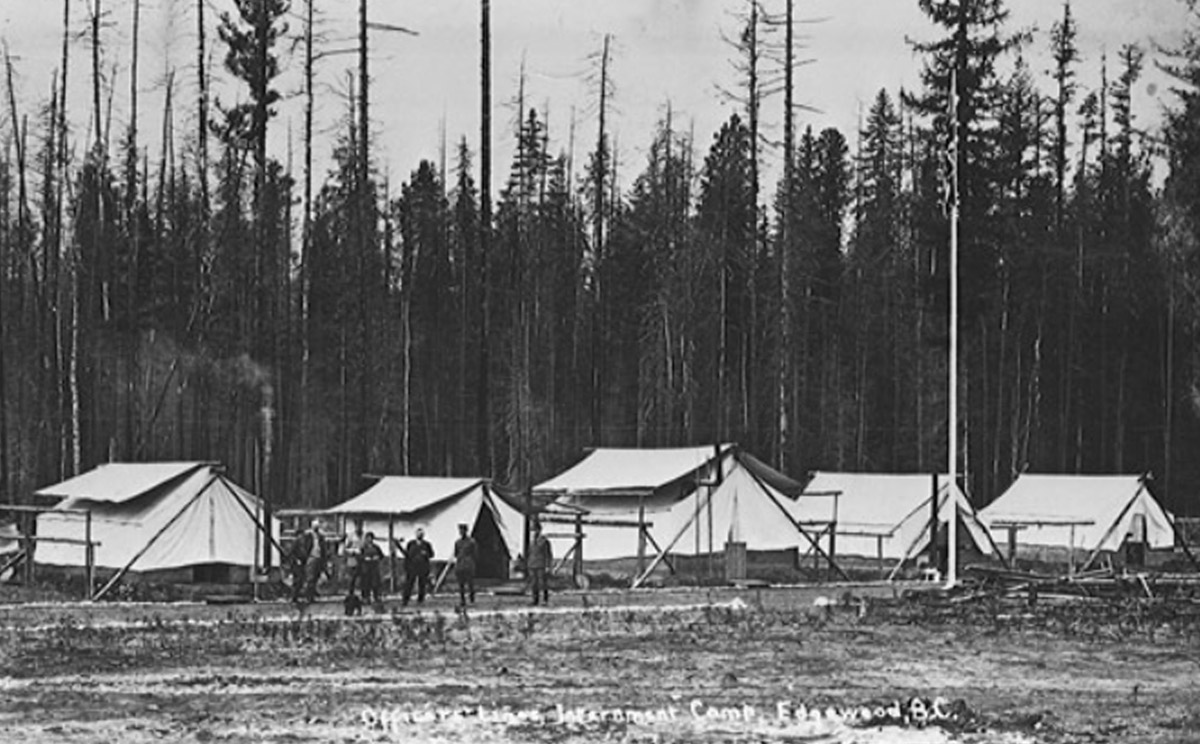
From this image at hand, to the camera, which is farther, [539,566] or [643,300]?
[643,300]

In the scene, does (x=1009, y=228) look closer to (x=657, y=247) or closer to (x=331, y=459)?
(x=657, y=247)

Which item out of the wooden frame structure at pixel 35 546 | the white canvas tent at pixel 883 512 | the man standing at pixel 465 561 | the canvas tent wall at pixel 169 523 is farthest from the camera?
the white canvas tent at pixel 883 512

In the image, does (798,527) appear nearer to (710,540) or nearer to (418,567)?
(710,540)

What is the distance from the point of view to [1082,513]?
142 feet

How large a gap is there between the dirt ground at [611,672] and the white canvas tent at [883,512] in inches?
382

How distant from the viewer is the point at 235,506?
36.1m

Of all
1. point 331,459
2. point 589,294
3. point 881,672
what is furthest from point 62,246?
point 881,672

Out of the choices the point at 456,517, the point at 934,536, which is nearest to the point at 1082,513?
the point at 934,536

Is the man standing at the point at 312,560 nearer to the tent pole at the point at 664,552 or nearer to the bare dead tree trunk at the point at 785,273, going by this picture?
the tent pole at the point at 664,552

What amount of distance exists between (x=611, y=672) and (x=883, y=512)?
23579 mm

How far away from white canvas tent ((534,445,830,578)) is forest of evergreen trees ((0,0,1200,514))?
30.1 ft

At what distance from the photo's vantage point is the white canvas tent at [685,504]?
39594mm

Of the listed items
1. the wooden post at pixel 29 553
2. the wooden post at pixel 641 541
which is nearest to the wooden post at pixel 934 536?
the wooden post at pixel 641 541

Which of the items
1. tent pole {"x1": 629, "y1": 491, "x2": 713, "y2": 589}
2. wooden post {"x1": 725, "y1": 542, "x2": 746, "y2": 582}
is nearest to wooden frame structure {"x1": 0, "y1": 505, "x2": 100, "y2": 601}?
tent pole {"x1": 629, "y1": 491, "x2": 713, "y2": 589}
